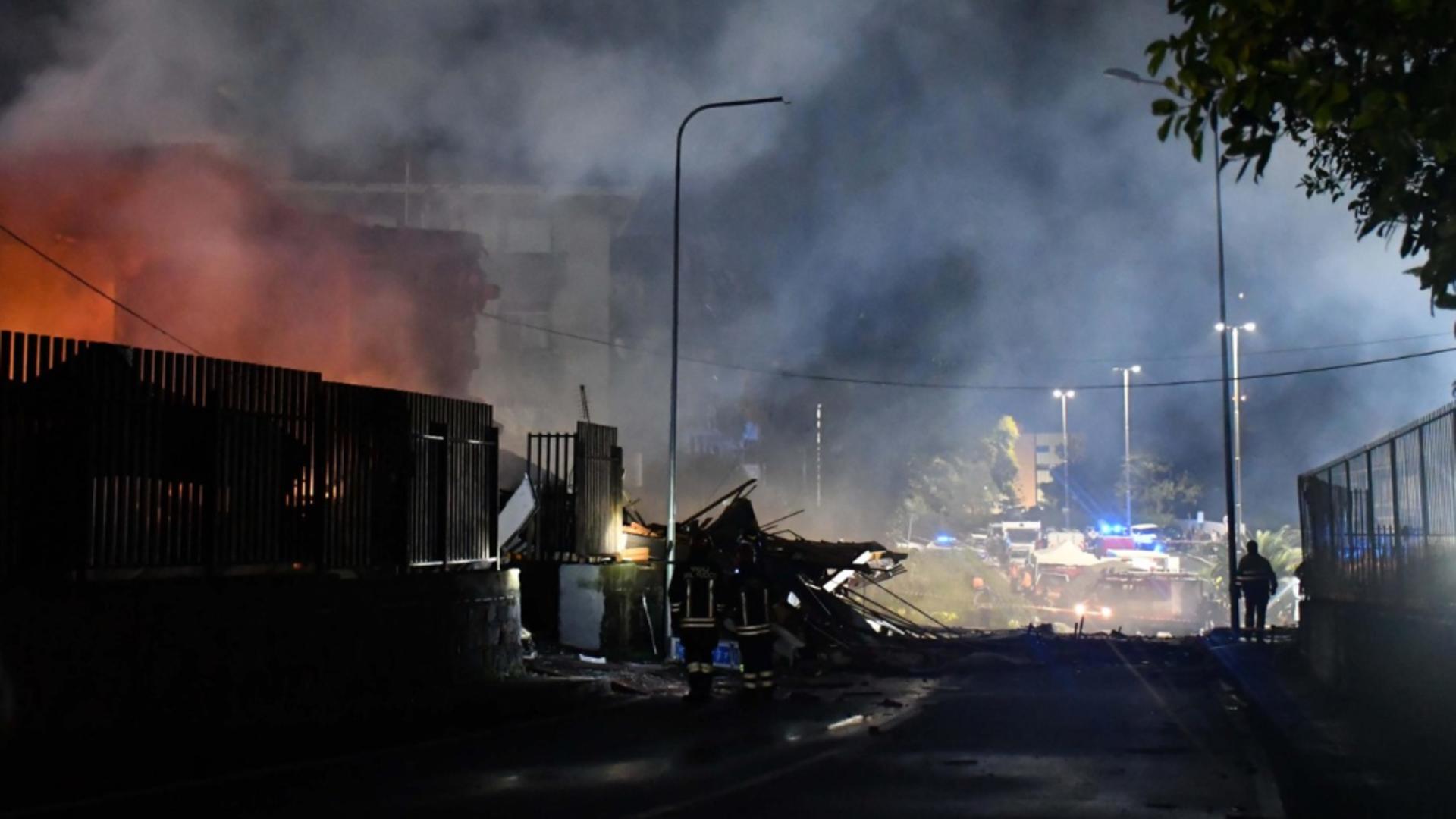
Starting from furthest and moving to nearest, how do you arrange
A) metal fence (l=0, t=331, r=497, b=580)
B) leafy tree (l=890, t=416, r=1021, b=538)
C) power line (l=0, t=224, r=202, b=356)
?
leafy tree (l=890, t=416, r=1021, b=538), power line (l=0, t=224, r=202, b=356), metal fence (l=0, t=331, r=497, b=580)

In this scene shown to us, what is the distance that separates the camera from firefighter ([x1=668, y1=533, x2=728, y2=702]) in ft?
41.8

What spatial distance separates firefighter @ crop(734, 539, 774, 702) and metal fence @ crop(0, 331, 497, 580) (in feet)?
10.7

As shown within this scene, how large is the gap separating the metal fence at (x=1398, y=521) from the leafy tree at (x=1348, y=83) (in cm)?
560

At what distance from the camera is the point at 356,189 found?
157ft

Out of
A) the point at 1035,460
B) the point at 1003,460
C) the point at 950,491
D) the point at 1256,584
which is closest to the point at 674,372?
the point at 1256,584

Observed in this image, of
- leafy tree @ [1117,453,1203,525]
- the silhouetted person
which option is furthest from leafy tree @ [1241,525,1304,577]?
leafy tree @ [1117,453,1203,525]

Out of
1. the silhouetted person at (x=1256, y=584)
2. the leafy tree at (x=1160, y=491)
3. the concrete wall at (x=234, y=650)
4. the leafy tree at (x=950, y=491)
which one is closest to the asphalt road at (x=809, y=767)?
the concrete wall at (x=234, y=650)

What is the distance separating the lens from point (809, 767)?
8.75 metres

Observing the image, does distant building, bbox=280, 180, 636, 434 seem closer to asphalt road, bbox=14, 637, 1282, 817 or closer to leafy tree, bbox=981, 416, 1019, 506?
leafy tree, bbox=981, 416, 1019, 506

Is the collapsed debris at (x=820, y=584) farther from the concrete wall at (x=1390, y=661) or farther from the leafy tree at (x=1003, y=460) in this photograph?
the leafy tree at (x=1003, y=460)

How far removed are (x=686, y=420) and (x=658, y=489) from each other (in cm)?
871

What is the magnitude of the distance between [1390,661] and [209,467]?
9.90 metres

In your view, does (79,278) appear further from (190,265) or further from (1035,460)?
(1035,460)

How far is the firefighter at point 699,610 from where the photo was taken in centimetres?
1273
